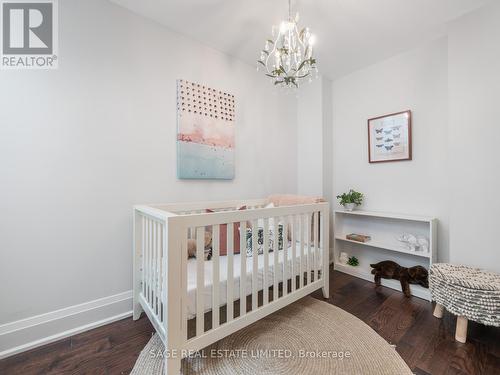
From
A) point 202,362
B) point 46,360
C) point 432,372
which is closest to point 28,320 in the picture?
point 46,360

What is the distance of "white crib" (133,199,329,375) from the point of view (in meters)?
1.11

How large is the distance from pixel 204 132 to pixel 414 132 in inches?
84.1

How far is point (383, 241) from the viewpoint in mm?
2482

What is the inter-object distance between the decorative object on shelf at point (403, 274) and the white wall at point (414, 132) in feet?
0.96

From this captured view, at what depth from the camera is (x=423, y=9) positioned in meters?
1.73

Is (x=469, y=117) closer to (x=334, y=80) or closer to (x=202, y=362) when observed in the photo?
(x=334, y=80)

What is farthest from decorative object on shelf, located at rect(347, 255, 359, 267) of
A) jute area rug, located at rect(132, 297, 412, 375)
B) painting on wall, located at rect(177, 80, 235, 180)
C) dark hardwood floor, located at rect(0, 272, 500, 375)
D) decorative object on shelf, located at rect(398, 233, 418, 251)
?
painting on wall, located at rect(177, 80, 235, 180)

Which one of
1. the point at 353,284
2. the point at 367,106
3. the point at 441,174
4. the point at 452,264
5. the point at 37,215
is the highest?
the point at 367,106

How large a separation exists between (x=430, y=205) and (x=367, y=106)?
1275mm

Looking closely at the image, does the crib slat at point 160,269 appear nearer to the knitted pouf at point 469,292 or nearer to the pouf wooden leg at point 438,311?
the knitted pouf at point 469,292

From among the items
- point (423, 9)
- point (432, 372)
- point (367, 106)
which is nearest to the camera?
point (432, 372)

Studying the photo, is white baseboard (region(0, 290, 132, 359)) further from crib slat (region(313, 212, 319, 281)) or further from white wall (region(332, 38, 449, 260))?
white wall (region(332, 38, 449, 260))

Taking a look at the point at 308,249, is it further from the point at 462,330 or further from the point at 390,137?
the point at 390,137

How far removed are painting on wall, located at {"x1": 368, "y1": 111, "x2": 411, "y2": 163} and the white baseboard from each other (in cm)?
283
